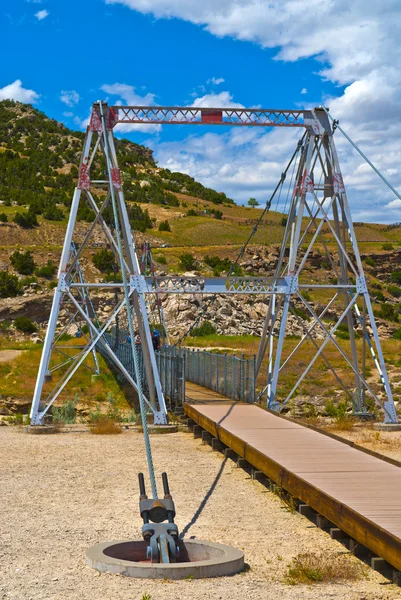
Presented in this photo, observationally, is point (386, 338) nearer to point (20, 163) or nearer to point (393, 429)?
point (393, 429)

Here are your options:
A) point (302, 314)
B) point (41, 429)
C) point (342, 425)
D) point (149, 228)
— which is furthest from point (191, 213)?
point (41, 429)

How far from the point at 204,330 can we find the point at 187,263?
15068mm

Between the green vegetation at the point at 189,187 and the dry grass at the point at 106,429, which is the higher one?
the green vegetation at the point at 189,187

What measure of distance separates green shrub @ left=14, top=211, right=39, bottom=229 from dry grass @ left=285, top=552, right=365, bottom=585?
7559cm

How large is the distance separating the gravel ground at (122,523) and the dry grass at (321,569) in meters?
0.11

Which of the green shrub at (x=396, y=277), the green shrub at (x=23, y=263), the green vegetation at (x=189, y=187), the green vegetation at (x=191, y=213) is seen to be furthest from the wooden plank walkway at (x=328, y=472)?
the green vegetation at (x=189, y=187)

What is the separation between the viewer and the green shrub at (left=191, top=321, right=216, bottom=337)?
51.9m

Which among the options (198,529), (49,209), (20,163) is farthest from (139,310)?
(20,163)

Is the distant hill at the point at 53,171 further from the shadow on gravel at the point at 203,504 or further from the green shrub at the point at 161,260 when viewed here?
the shadow on gravel at the point at 203,504

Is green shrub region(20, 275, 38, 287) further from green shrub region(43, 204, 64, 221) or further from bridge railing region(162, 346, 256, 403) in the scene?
bridge railing region(162, 346, 256, 403)

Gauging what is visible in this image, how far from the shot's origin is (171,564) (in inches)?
316

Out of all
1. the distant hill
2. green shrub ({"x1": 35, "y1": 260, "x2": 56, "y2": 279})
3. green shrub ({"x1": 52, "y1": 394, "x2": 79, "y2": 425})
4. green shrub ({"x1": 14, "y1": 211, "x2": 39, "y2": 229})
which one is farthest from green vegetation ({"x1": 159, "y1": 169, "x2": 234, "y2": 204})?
green shrub ({"x1": 52, "y1": 394, "x2": 79, "y2": 425})

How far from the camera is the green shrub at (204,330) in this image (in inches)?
2043

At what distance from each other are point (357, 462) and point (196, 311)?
42.0 meters
